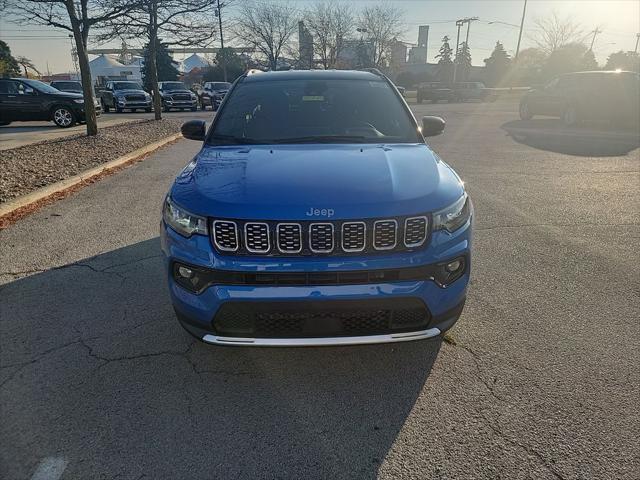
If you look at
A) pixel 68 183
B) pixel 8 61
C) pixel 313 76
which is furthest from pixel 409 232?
pixel 8 61

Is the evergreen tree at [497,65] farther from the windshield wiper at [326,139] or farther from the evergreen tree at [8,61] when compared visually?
the windshield wiper at [326,139]

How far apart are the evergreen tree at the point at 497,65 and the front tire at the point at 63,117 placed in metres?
70.8

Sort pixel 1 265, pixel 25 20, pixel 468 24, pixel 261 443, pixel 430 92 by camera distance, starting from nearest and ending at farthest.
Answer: pixel 261 443 → pixel 1 265 → pixel 25 20 → pixel 430 92 → pixel 468 24

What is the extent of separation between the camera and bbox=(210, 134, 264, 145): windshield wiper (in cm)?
334

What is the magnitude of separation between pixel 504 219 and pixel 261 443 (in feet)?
15.0

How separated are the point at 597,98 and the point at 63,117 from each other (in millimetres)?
19022

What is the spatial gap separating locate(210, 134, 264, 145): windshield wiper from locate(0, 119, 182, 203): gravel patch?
412cm

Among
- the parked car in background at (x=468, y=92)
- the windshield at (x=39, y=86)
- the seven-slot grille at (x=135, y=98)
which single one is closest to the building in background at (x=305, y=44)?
the parked car in background at (x=468, y=92)

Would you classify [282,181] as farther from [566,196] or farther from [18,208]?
[566,196]

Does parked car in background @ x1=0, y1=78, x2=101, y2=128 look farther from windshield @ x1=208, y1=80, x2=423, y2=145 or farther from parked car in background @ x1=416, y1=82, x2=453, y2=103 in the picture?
parked car in background @ x1=416, y1=82, x2=453, y2=103

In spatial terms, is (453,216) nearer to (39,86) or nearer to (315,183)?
(315,183)

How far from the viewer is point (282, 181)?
8.18 feet

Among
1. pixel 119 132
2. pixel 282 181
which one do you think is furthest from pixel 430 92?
pixel 282 181

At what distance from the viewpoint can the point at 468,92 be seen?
4022 centimetres
